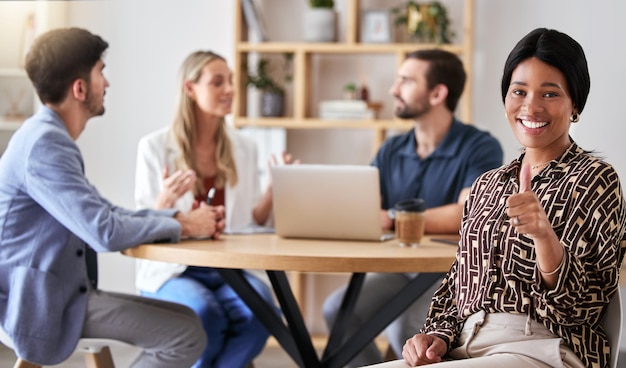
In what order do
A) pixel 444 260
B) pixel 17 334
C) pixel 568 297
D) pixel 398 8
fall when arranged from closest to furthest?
1. pixel 568 297
2. pixel 444 260
3. pixel 17 334
4. pixel 398 8

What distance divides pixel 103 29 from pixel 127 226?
95.2 inches

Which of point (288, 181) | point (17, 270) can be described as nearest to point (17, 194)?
point (17, 270)

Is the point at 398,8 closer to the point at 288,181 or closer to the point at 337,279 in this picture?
the point at 337,279

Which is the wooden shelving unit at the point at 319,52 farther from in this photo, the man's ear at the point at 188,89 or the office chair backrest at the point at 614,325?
the office chair backrest at the point at 614,325

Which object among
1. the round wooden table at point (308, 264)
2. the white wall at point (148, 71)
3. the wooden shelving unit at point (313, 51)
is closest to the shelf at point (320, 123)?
the wooden shelving unit at point (313, 51)

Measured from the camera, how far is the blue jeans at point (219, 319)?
301cm

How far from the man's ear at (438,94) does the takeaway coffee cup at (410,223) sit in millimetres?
817

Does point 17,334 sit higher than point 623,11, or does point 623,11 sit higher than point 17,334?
point 623,11

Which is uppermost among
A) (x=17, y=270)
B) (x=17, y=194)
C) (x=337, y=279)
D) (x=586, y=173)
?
(x=586, y=173)

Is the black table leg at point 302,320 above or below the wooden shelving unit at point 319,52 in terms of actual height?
below

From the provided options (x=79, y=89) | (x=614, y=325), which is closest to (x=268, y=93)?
(x=79, y=89)

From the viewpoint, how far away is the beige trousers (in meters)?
1.59

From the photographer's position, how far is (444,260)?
7.68 feet

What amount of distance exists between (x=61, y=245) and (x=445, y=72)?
1.54m
